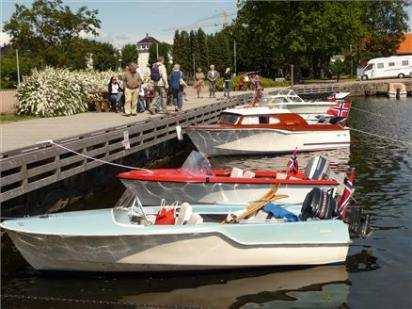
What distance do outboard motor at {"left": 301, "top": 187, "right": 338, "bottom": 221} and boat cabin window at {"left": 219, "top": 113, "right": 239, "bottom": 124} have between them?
1437cm

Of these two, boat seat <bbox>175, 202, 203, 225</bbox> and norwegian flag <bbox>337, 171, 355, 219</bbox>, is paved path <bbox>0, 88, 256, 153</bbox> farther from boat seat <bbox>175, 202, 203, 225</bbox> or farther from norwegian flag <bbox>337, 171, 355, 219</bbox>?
norwegian flag <bbox>337, 171, 355, 219</bbox>

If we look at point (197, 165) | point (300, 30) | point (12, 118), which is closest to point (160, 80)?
point (12, 118)

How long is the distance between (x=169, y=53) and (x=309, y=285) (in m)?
164

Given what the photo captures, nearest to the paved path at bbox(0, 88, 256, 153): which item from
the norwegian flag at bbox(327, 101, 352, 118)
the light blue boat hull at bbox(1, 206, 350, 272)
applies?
the light blue boat hull at bbox(1, 206, 350, 272)

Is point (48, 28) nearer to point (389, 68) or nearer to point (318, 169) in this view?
point (318, 169)

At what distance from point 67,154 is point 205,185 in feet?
11.5

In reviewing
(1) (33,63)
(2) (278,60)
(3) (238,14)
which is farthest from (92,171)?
(3) (238,14)

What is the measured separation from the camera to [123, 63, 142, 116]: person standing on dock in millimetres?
23450

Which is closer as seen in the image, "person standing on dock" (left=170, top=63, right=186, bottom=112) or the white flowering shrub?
the white flowering shrub

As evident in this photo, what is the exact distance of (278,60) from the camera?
74.1 metres

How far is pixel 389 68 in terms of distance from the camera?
73.1m

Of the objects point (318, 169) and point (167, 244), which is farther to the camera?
point (318, 169)

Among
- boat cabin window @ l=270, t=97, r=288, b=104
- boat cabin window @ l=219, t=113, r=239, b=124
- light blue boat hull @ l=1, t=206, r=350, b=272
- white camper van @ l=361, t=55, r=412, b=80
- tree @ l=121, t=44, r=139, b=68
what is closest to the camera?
light blue boat hull @ l=1, t=206, r=350, b=272

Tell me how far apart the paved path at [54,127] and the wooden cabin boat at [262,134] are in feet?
9.07
